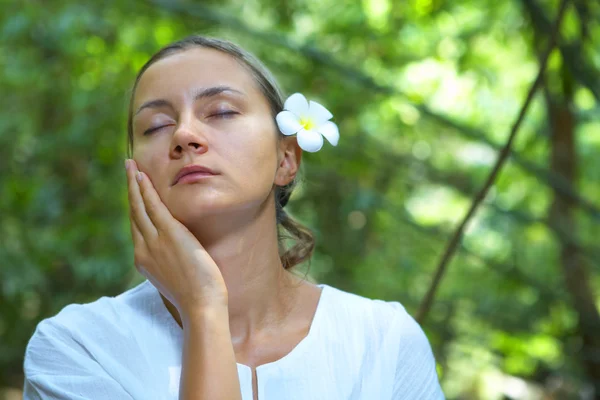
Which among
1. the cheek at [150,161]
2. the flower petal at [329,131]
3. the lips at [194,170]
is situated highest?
the flower petal at [329,131]

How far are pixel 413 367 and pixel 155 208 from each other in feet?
1.97

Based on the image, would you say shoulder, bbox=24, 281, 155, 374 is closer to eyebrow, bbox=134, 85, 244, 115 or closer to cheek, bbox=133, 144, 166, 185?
cheek, bbox=133, 144, 166, 185

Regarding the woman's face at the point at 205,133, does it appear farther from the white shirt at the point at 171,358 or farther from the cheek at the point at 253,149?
the white shirt at the point at 171,358

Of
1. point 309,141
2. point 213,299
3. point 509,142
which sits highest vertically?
point 509,142

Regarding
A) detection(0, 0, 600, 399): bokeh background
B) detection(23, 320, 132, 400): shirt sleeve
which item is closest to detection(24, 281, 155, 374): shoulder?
detection(23, 320, 132, 400): shirt sleeve

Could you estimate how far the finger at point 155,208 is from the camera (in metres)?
1.42

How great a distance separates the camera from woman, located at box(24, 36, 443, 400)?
1.39 metres

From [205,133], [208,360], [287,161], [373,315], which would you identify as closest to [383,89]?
[287,161]

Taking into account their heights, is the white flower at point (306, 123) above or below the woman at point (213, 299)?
above

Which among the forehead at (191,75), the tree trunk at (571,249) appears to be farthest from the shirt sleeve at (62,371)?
the tree trunk at (571,249)

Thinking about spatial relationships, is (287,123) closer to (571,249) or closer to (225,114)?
(225,114)

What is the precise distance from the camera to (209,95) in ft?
4.90

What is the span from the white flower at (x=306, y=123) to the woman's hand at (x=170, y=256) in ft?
0.96

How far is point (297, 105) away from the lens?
1.57m
